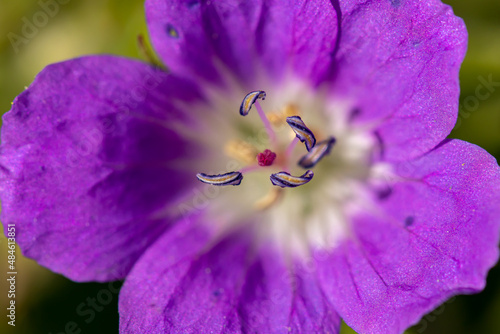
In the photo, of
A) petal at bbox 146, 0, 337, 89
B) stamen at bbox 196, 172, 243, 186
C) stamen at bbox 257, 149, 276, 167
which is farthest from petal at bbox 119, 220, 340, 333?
petal at bbox 146, 0, 337, 89

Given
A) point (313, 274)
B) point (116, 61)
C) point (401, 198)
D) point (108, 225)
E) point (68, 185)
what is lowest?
point (313, 274)

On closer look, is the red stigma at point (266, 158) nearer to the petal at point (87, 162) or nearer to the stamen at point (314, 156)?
the stamen at point (314, 156)

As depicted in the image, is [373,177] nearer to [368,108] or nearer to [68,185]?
[368,108]

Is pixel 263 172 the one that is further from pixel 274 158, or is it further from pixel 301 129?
pixel 301 129

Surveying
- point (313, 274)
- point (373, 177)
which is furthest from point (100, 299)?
point (373, 177)

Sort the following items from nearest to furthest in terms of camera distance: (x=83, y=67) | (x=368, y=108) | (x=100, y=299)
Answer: (x=83, y=67) < (x=368, y=108) < (x=100, y=299)

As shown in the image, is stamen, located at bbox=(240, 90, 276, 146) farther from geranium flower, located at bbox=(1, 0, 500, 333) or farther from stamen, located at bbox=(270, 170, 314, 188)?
stamen, located at bbox=(270, 170, 314, 188)
